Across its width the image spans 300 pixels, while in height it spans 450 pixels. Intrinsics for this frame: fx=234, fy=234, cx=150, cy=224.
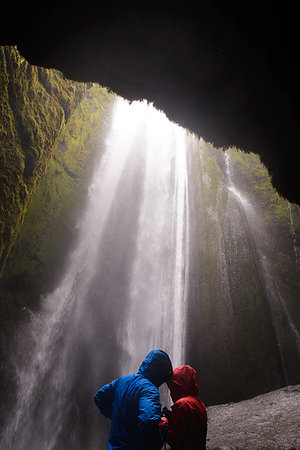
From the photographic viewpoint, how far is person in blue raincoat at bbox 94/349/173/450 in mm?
1966

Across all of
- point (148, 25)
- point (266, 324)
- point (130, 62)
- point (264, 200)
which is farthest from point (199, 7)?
point (264, 200)

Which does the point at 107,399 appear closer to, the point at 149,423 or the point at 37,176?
the point at 149,423

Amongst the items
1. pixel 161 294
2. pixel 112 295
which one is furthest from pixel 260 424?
pixel 112 295

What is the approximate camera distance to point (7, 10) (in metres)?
2.91

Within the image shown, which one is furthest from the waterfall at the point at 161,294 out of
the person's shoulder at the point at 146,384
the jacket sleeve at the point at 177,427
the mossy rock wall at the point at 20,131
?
the jacket sleeve at the point at 177,427

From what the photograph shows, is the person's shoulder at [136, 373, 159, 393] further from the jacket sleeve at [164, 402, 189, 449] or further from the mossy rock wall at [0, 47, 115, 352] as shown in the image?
the mossy rock wall at [0, 47, 115, 352]

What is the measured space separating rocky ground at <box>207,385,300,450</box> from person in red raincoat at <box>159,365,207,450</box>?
6.05ft

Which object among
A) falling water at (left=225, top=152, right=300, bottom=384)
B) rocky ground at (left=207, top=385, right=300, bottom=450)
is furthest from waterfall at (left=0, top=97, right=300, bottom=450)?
rocky ground at (left=207, top=385, right=300, bottom=450)

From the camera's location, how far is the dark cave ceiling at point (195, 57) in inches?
108

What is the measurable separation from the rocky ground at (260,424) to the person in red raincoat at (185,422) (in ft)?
6.05

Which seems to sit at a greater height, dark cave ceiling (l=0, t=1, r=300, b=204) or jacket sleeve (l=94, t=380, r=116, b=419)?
dark cave ceiling (l=0, t=1, r=300, b=204)

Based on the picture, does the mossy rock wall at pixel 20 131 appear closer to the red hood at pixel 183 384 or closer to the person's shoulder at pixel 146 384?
the person's shoulder at pixel 146 384

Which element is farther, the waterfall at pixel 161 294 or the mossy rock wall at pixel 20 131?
the waterfall at pixel 161 294

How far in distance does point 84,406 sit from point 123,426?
6.56 meters
